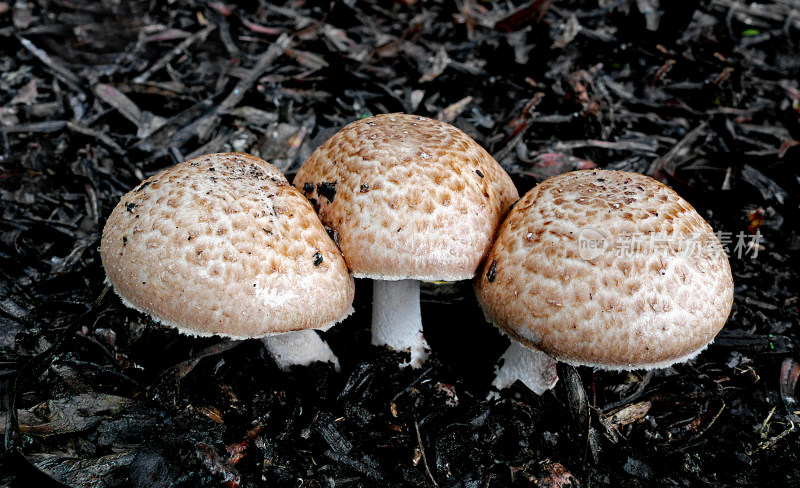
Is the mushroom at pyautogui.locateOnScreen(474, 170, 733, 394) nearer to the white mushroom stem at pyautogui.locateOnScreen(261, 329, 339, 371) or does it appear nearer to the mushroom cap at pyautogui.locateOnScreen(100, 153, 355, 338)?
the mushroom cap at pyautogui.locateOnScreen(100, 153, 355, 338)

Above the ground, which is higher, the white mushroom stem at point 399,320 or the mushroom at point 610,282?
the mushroom at point 610,282

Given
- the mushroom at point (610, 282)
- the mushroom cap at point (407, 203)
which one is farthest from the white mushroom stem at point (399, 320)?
the mushroom at point (610, 282)

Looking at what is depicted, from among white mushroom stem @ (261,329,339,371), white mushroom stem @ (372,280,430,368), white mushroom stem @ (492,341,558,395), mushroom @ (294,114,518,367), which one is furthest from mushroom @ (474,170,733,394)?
white mushroom stem @ (261,329,339,371)

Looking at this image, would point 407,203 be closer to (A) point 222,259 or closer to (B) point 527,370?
(A) point 222,259

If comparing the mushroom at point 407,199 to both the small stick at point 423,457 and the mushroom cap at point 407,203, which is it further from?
the small stick at point 423,457

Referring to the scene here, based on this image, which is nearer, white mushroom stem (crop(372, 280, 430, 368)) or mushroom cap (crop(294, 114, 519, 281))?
mushroom cap (crop(294, 114, 519, 281))

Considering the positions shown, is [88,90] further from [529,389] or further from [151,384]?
[529,389]
